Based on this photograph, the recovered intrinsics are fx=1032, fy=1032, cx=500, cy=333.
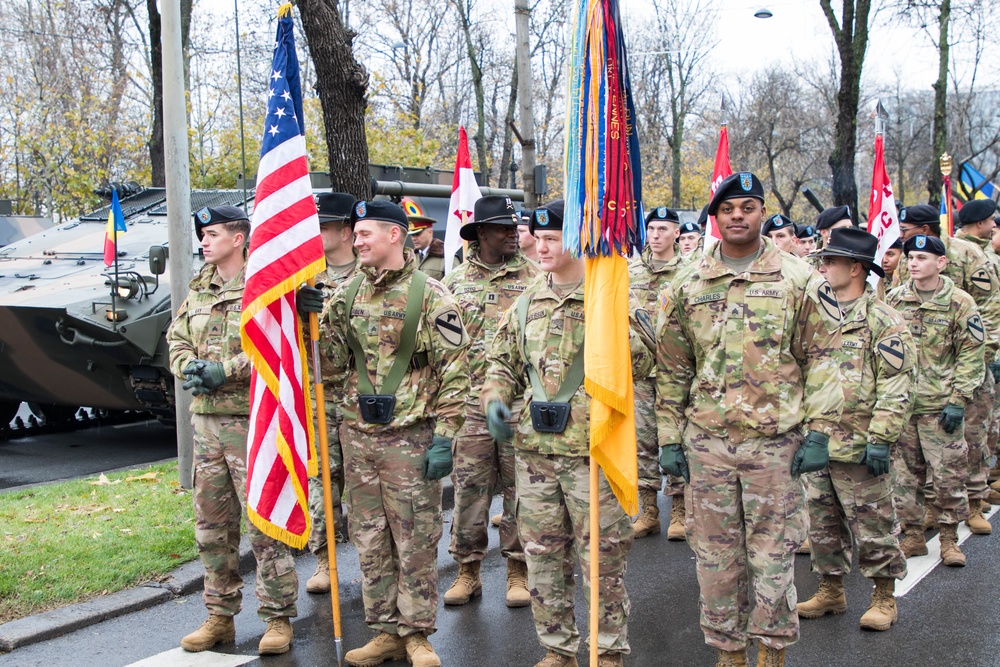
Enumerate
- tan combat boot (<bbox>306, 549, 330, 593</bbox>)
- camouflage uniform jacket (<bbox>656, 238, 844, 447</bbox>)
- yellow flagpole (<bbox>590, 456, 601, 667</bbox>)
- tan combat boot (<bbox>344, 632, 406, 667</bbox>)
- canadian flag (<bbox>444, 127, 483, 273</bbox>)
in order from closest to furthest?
yellow flagpole (<bbox>590, 456, 601, 667</bbox>)
camouflage uniform jacket (<bbox>656, 238, 844, 447</bbox>)
tan combat boot (<bbox>344, 632, 406, 667</bbox>)
tan combat boot (<bbox>306, 549, 330, 593</bbox>)
canadian flag (<bbox>444, 127, 483, 273</bbox>)

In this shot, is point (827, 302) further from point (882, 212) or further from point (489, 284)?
point (882, 212)

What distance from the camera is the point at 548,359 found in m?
4.79

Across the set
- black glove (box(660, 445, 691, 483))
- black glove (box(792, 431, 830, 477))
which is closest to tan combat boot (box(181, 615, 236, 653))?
black glove (box(660, 445, 691, 483))

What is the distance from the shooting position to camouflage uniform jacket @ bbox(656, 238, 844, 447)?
459 cm

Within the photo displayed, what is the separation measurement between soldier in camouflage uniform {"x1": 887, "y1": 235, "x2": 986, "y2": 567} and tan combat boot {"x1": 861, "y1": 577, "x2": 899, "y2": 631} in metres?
1.45

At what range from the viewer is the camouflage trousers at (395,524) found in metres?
5.11

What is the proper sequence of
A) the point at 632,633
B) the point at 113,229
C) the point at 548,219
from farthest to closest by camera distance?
the point at 113,229 → the point at 632,633 → the point at 548,219

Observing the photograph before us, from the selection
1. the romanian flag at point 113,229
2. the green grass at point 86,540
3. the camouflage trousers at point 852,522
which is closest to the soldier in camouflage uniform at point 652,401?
the camouflage trousers at point 852,522

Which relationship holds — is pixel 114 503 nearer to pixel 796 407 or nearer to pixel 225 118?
pixel 796 407

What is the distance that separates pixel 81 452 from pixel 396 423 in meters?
7.67

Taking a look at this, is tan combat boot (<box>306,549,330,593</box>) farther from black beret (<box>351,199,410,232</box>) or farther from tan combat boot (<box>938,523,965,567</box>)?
tan combat boot (<box>938,523,965,567</box>)

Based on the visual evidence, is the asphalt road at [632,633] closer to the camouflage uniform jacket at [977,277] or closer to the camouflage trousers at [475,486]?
the camouflage trousers at [475,486]

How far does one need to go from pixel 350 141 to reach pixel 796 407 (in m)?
5.90

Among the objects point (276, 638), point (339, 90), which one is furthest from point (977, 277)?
point (276, 638)
